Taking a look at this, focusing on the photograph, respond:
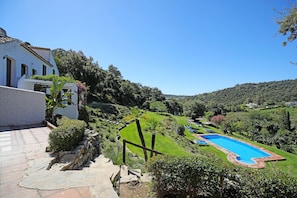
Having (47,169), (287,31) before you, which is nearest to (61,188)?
(47,169)

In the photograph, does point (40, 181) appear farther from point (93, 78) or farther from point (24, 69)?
point (93, 78)

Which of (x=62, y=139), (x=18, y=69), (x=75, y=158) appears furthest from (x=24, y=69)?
(x=75, y=158)

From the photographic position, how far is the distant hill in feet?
209

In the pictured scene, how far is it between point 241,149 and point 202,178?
83.3 ft

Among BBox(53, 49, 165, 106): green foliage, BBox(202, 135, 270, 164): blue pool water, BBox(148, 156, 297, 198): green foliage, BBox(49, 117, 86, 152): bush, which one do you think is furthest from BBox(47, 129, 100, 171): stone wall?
BBox(202, 135, 270, 164): blue pool water

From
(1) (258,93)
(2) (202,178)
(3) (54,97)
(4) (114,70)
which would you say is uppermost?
(4) (114,70)

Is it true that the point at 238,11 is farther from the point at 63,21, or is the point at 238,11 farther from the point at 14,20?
the point at 14,20

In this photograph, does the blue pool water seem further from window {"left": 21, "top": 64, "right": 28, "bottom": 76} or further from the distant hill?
Answer: the distant hill

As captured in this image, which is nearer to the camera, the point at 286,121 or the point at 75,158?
the point at 75,158

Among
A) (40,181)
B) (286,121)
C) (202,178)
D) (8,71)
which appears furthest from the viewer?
(286,121)

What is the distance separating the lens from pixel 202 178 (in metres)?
3.54

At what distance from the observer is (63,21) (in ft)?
36.8

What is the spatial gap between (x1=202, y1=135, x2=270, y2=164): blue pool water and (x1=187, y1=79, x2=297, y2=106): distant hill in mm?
34121

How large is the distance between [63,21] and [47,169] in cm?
1067
